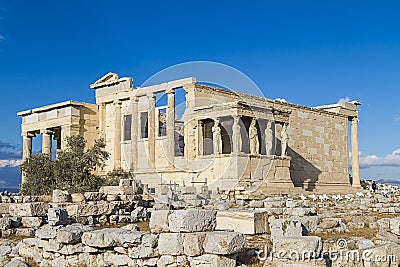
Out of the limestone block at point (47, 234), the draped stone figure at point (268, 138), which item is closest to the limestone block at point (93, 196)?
the limestone block at point (47, 234)

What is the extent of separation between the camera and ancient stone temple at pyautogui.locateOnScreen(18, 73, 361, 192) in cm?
2283

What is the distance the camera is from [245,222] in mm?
8734

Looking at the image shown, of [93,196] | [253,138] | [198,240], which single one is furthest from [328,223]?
[253,138]

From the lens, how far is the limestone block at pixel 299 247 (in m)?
5.47

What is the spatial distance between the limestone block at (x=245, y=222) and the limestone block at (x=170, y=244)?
92.4 inches

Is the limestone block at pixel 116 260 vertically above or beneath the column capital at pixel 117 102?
beneath

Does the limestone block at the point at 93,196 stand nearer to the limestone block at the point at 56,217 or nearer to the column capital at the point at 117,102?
the limestone block at the point at 56,217

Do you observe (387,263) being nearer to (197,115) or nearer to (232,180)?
(232,180)

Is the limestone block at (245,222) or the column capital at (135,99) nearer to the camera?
the limestone block at (245,222)

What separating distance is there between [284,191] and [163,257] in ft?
50.3

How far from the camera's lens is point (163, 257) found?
6391 mm

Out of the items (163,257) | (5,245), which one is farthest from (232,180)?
(163,257)

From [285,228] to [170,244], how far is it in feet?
8.66

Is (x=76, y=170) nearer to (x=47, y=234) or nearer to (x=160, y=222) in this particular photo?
(x=47, y=234)
